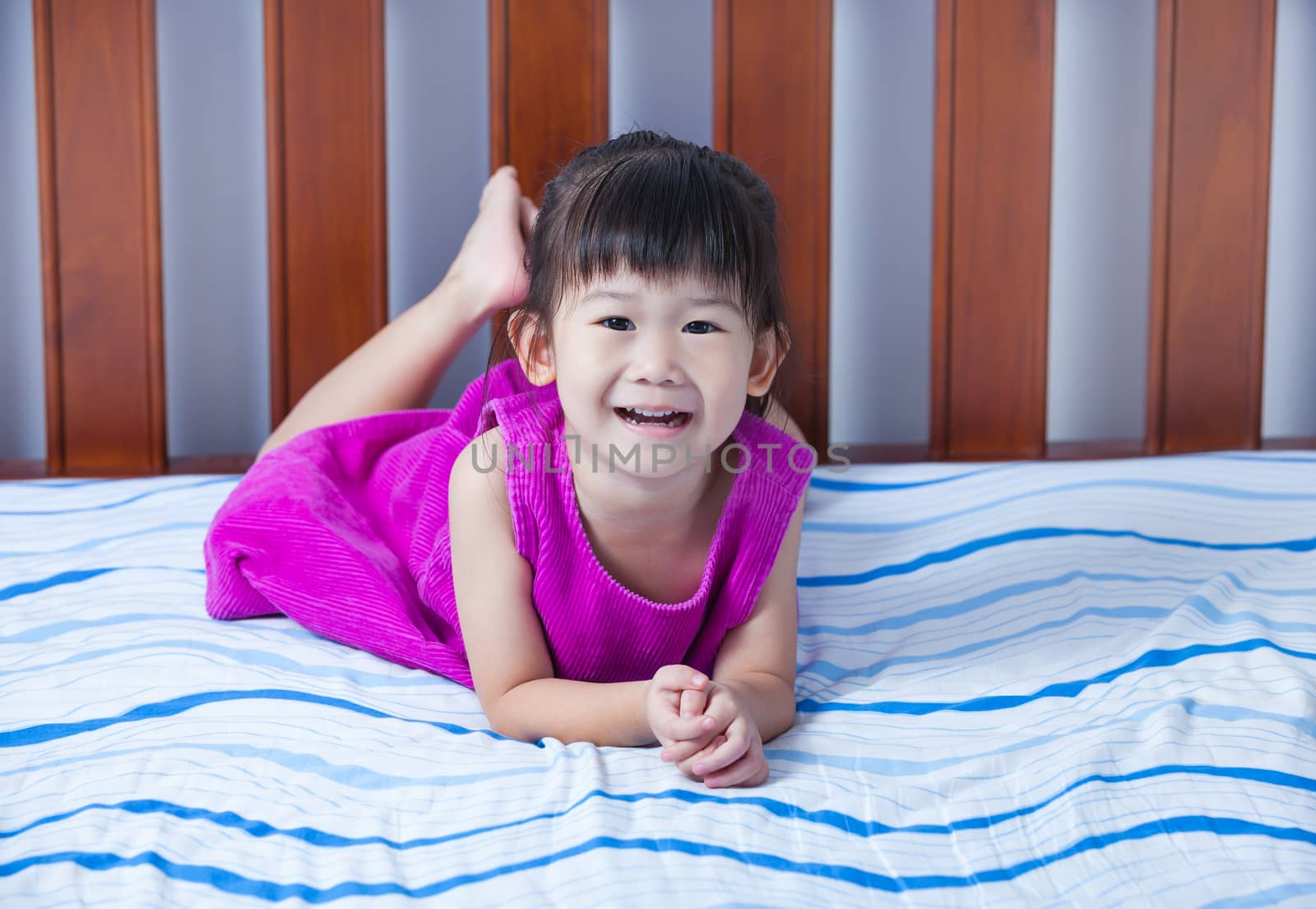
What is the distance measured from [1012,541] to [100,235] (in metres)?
1.16

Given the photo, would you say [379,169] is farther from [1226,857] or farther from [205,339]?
[1226,857]

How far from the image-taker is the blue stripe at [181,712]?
29.1 inches

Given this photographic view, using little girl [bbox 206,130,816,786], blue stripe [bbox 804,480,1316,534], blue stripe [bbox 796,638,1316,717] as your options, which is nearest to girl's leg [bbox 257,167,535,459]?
little girl [bbox 206,130,816,786]

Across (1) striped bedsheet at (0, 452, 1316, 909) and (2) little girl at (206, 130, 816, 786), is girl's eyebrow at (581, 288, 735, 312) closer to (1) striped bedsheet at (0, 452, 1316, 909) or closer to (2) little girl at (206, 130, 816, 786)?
(2) little girl at (206, 130, 816, 786)

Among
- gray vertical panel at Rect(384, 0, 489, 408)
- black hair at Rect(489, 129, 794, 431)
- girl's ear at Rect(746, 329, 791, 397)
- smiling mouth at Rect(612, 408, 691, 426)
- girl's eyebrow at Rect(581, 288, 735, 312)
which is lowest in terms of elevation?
smiling mouth at Rect(612, 408, 691, 426)

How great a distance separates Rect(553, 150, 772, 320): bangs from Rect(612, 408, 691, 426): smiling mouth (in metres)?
0.08

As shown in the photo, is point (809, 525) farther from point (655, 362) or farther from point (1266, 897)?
point (1266, 897)

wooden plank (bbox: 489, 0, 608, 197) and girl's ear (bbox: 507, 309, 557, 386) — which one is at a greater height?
wooden plank (bbox: 489, 0, 608, 197)

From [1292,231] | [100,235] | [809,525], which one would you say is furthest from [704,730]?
[1292,231]

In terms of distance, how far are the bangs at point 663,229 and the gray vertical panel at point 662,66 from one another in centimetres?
75

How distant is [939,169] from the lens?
4.75 feet

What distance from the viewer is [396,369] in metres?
1.21

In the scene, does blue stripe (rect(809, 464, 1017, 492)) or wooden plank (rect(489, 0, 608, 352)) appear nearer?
blue stripe (rect(809, 464, 1017, 492))

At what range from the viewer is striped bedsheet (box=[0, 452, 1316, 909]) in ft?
1.87
